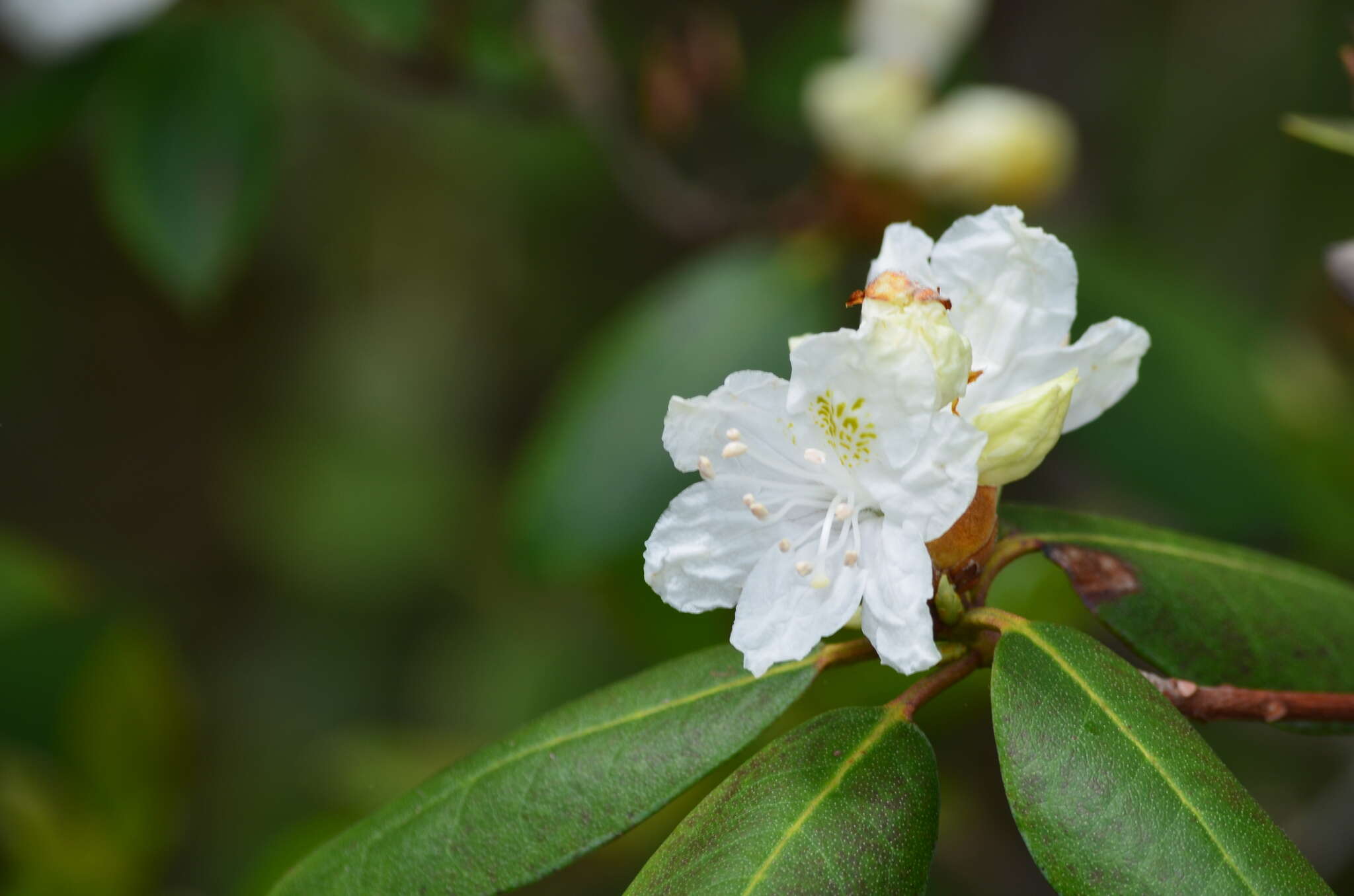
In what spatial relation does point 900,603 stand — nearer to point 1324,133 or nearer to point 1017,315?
point 1017,315

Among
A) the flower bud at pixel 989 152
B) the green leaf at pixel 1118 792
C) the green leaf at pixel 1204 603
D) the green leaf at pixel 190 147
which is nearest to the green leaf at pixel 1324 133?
the green leaf at pixel 1204 603

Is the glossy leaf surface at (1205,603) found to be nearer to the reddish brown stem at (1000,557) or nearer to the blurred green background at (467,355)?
the reddish brown stem at (1000,557)

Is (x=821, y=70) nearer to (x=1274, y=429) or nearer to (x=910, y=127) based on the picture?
(x=910, y=127)

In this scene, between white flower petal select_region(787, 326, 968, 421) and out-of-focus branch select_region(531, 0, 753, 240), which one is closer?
white flower petal select_region(787, 326, 968, 421)

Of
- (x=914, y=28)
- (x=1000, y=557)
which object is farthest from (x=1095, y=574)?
(x=914, y=28)

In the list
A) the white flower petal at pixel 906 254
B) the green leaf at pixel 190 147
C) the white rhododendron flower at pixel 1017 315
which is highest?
the green leaf at pixel 190 147

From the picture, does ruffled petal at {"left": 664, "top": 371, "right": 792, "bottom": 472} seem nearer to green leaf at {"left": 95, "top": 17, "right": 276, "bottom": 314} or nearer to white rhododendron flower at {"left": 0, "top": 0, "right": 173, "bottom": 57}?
green leaf at {"left": 95, "top": 17, "right": 276, "bottom": 314}

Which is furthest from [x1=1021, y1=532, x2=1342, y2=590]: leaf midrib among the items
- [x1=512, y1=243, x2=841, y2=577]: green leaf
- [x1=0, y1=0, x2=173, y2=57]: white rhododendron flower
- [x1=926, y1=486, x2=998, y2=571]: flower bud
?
[x1=0, y1=0, x2=173, y2=57]: white rhododendron flower
